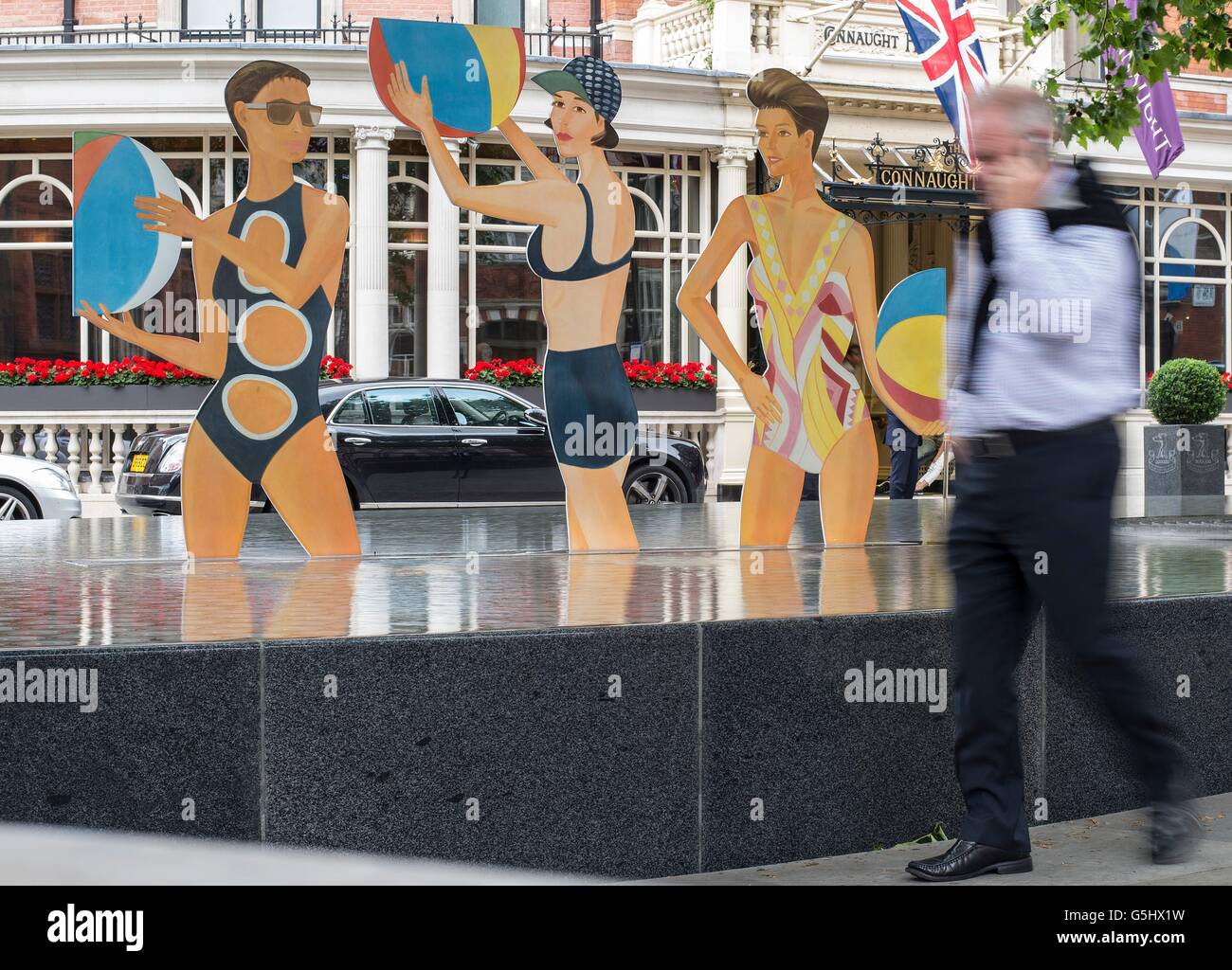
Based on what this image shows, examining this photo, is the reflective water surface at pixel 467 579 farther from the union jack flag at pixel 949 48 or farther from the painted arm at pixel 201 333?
the union jack flag at pixel 949 48

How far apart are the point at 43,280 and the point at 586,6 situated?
934cm

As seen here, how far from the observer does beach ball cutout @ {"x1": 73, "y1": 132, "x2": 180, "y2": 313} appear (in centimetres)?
908

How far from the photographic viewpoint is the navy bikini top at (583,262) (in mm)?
9336

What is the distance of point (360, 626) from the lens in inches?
198

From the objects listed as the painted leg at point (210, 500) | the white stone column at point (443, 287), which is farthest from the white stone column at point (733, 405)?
the painted leg at point (210, 500)

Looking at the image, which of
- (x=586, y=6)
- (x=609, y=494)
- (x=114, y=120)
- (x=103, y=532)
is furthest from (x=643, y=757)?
Result: (x=586, y=6)

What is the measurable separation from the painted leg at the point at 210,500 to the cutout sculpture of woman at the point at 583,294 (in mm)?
1884

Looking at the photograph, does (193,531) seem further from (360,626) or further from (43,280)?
(43,280)

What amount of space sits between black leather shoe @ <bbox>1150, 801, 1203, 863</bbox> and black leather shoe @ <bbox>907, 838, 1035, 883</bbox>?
41 cm

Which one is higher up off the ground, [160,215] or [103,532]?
[160,215]

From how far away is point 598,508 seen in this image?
945 cm

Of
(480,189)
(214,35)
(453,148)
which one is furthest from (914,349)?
(214,35)
